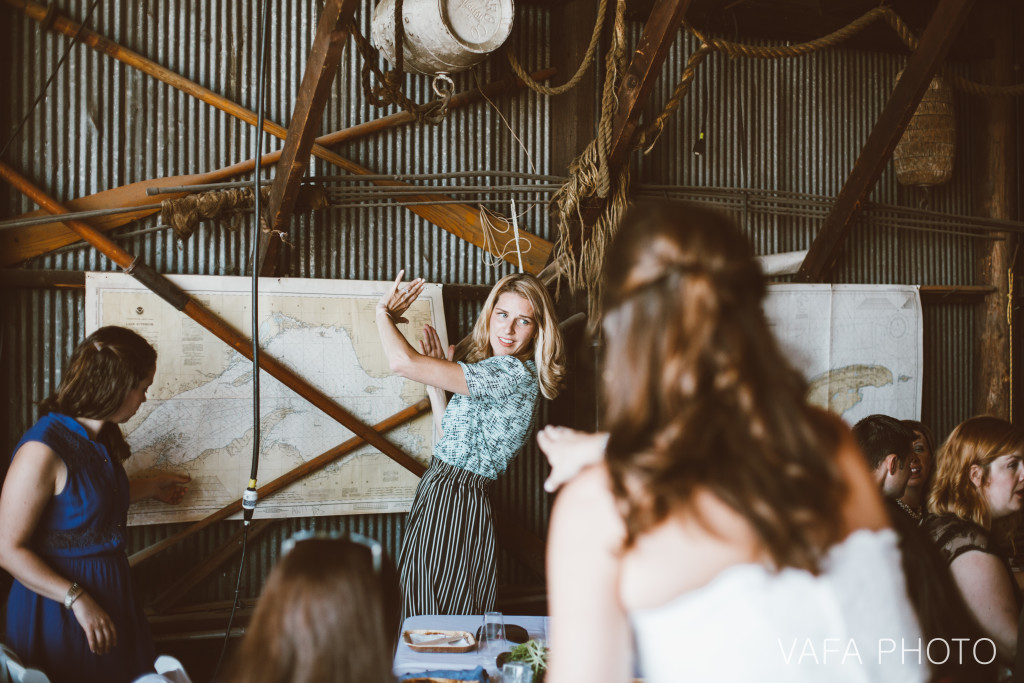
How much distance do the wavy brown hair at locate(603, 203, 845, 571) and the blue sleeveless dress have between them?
7.76 ft

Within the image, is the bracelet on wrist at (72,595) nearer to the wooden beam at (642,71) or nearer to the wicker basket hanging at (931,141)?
the wooden beam at (642,71)

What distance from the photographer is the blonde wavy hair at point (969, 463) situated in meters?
2.81

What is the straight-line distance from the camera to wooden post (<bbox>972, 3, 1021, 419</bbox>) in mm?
5113

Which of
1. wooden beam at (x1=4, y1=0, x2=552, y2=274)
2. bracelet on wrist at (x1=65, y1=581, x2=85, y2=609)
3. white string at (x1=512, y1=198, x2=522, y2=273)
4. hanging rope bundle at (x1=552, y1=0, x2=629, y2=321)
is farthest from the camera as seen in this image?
white string at (x1=512, y1=198, x2=522, y2=273)

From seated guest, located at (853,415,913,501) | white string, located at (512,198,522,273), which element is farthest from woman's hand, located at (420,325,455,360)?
seated guest, located at (853,415,913,501)

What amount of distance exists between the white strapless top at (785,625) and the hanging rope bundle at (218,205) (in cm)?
303

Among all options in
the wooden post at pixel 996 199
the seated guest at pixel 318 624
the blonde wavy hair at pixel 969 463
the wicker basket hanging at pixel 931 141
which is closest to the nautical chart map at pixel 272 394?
the blonde wavy hair at pixel 969 463

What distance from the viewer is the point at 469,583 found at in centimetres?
334

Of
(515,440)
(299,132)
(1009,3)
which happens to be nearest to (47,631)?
(515,440)

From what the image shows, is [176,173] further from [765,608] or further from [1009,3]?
[1009,3]

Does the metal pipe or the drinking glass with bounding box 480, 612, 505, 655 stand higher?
the metal pipe

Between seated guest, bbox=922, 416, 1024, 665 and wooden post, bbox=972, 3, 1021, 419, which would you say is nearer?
seated guest, bbox=922, 416, 1024, 665

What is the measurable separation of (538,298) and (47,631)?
2233mm

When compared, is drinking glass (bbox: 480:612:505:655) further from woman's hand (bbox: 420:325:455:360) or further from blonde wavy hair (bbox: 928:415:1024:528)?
blonde wavy hair (bbox: 928:415:1024:528)
